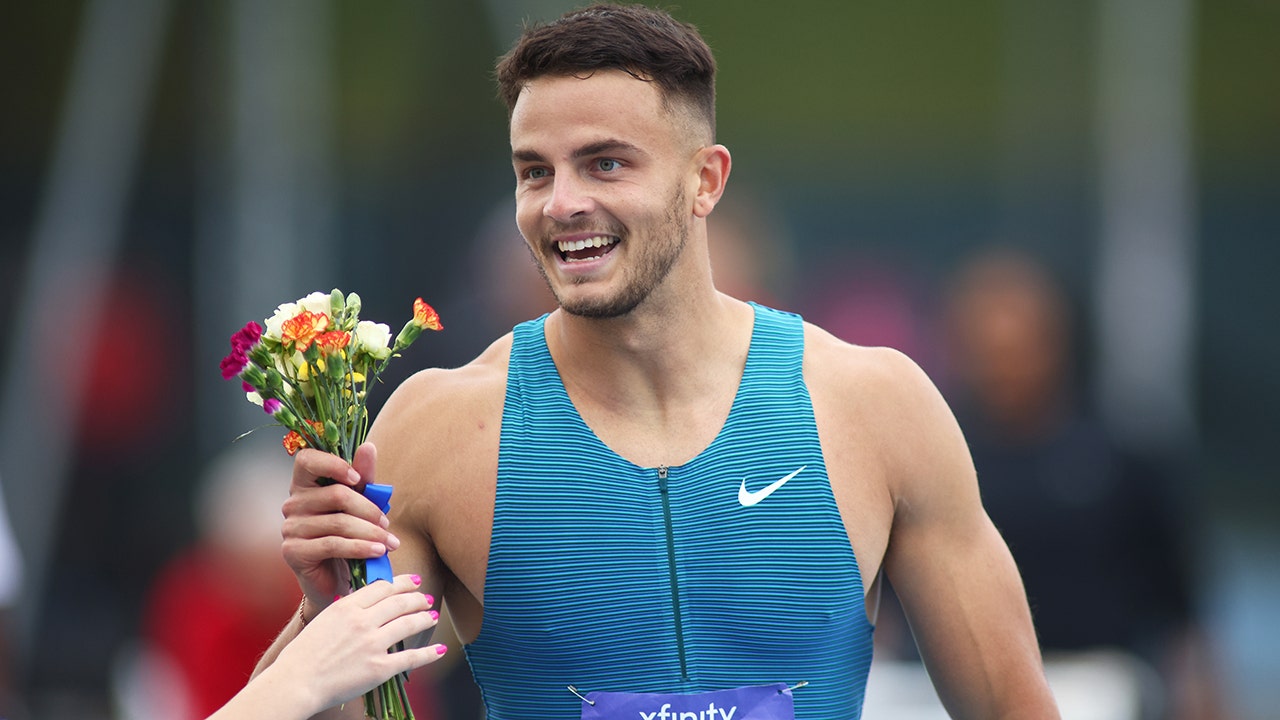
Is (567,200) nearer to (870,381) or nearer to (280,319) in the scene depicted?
(280,319)

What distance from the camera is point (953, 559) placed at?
329cm

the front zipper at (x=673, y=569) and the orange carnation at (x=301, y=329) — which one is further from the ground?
the orange carnation at (x=301, y=329)

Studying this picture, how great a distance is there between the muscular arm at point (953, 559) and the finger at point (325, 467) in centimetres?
105

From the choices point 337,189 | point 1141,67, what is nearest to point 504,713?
point 1141,67

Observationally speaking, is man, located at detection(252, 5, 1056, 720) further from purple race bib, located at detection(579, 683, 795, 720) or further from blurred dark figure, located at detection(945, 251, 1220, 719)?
blurred dark figure, located at detection(945, 251, 1220, 719)

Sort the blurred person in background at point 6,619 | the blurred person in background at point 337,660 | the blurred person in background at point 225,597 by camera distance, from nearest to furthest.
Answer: the blurred person in background at point 337,660 < the blurred person in background at point 6,619 < the blurred person in background at point 225,597

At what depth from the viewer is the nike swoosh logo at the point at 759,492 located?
10.5ft

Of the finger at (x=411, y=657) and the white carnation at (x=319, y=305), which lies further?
the white carnation at (x=319, y=305)

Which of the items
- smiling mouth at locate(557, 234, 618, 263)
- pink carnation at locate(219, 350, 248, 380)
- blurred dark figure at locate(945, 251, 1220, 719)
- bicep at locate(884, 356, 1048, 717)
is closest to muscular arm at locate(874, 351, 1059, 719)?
bicep at locate(884, 356, 1048, 717)

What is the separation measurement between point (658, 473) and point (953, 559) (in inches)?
24.4

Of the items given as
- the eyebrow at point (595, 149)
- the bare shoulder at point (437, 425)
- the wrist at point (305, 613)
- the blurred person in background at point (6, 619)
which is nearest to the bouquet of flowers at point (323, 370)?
the wrist at point (305, 613)

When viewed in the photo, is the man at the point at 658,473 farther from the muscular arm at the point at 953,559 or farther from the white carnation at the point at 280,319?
the white carnation at the point at 280,319

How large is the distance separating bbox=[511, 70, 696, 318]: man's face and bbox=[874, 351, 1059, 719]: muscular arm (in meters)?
0.58

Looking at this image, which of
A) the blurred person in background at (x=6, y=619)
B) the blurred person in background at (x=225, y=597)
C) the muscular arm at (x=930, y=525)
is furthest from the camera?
the blurred person in background at (x=225, y=597)
